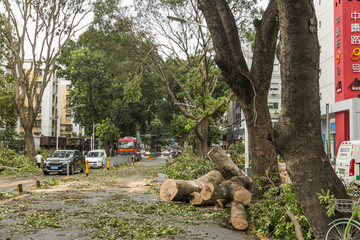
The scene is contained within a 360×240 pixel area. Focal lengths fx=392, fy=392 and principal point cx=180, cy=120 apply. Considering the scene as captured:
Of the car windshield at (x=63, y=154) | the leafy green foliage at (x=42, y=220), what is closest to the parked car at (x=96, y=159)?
the car windshield at (x=63, y=154)

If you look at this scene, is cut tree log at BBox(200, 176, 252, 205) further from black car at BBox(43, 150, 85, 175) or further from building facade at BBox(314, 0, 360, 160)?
black car at BBox(43, 150, 85, 175)

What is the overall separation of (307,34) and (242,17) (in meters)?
19.5

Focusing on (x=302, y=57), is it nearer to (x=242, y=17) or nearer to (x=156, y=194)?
(x=156, y=194)

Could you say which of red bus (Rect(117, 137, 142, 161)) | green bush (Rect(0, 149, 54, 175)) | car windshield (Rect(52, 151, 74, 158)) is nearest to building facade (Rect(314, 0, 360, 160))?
car windshield (Rect(52, 151, 74, 158))

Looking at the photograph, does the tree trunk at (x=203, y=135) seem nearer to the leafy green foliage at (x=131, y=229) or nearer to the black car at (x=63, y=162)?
the black car at (x=63, y=162)

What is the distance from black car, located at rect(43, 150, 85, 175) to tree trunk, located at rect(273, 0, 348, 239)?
2095cm

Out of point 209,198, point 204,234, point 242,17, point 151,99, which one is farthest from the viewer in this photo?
point 151,99

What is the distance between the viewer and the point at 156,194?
14.1 m

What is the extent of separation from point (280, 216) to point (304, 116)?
8.09ft

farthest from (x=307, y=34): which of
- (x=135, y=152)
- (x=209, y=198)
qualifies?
(x=135, y=152)

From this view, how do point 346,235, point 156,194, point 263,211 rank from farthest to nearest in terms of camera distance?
point 156,194, point 263,211, point 346,235

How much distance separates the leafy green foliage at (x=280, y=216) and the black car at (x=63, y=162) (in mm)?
18004

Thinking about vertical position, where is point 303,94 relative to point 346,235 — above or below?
above

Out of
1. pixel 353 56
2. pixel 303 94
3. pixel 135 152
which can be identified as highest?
pixel 353 56
